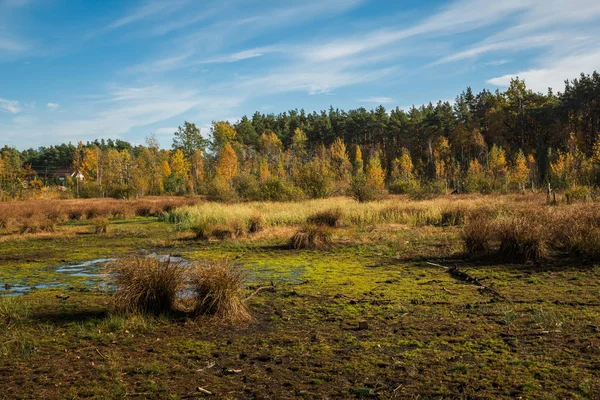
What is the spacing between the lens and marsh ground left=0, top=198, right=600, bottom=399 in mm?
4211

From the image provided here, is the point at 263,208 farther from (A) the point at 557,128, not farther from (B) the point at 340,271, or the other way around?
(A) the point at 557,128

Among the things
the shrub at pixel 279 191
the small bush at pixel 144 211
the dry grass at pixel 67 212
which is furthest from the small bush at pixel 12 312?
the shrub at pixel 279 191

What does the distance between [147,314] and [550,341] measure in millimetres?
5186

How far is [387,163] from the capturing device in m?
89.6

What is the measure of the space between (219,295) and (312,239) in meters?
8.16

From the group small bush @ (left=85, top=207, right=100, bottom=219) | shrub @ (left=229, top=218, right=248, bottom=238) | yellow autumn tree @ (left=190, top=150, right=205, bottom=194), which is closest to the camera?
shrub @ (left=229, top=218, right=248, bottom=238)

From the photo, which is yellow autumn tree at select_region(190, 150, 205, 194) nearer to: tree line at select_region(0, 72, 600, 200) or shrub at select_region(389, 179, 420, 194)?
tree line at select_region(0, 72, 600, 200)

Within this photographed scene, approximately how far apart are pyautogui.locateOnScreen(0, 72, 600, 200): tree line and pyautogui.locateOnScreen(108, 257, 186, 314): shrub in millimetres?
23476

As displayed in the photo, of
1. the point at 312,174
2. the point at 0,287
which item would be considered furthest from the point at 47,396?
the point at 312,174

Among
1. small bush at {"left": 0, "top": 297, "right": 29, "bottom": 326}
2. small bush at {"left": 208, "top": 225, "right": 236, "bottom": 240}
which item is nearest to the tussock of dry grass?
small bush at {"left": 208, "top": 225, "right": 236, "bottom": 240}

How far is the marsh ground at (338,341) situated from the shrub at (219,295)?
0.78 ft

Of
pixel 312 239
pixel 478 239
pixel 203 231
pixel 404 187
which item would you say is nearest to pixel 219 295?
pixel 478 239

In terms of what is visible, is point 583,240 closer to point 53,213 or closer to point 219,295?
point 219,295

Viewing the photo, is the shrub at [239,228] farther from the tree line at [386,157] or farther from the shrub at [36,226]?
the tree line at [386,157]
